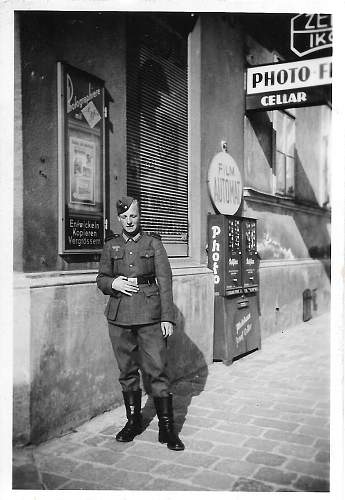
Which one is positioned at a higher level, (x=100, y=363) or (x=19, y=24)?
(x=19, y=24)

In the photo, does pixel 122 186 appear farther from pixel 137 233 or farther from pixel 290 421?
pixel 290 421

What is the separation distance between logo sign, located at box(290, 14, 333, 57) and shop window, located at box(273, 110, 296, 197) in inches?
95.4

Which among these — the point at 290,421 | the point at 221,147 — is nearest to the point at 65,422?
the point at 290,421

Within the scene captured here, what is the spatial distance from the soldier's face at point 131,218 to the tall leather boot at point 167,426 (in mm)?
1337

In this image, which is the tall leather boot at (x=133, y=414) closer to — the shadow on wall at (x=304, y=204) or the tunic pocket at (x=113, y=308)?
the tunic pocket at (x=113, y=308)

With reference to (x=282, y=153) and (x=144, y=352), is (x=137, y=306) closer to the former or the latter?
(x=144, y=352)

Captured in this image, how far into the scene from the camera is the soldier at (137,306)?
12.2 ft

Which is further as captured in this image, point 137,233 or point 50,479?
point 137,233

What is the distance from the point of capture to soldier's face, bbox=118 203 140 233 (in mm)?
3730

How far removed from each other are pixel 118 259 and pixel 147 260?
0.75ft

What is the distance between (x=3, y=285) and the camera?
3.33 meters

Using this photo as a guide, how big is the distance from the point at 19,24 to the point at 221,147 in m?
3.79

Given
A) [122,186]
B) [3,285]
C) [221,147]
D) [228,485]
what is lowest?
[228,485]

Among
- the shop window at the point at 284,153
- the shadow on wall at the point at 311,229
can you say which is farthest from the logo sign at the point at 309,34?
the shadow on wall at the point at 311,229
